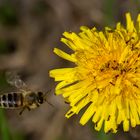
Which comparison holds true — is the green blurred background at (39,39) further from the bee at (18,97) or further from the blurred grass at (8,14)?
the bee at (18,97)

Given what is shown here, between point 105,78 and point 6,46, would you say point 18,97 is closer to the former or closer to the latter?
point 105,78

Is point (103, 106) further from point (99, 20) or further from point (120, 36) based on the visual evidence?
point (99, 20)

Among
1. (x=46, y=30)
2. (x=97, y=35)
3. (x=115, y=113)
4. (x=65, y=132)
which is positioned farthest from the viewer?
(x=46, y=30)

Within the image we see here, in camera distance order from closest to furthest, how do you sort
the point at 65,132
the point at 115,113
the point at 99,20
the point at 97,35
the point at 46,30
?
the point at 115,113
the point at 97,35
the point at 65,132
the point at 99,20
the point at 46,30

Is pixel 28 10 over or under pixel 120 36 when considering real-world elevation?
over

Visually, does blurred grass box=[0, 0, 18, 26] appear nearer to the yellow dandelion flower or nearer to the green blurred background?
the green blurred background

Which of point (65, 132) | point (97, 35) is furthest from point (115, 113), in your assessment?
point (65, 132)
